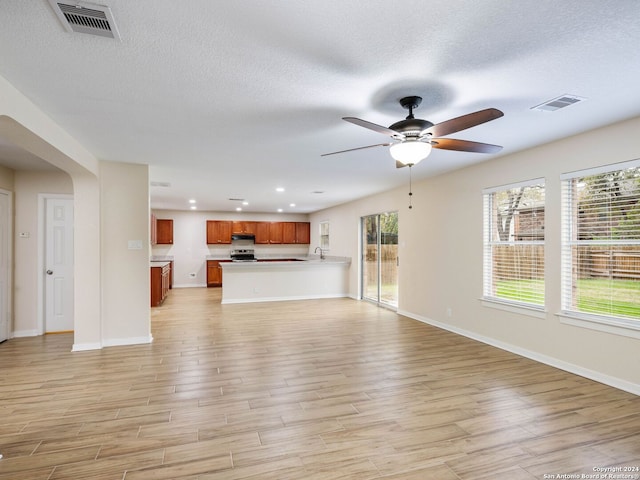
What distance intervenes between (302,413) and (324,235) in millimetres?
8164

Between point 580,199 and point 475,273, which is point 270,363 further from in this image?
point 580,199

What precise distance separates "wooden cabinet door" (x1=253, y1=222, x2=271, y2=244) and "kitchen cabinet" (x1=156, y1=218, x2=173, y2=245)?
101 inches

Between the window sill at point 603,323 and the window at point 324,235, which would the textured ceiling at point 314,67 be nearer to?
the window sill at point 603,323

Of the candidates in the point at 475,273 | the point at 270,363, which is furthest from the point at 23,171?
the point at 475,273

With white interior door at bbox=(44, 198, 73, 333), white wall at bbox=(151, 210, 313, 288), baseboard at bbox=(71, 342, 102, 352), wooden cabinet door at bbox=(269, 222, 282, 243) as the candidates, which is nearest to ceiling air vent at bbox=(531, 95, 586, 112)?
baseboard at bbox=(71, 342, 102, 352)

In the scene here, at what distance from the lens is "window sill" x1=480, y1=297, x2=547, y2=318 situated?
398cm

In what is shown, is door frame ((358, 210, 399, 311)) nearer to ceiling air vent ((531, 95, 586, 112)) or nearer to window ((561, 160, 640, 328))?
window ((561, 160, 640, 328))

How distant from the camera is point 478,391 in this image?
10.3 ft

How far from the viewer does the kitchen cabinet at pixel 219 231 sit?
1084 cm

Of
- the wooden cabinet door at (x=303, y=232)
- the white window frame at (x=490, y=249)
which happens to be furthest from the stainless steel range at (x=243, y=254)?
the white window frame at (x=490, y=249)

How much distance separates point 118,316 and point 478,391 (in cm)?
445

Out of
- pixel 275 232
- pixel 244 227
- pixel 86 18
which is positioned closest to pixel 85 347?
pixel 86 18

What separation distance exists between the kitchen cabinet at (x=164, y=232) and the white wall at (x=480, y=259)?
6269 millimetres

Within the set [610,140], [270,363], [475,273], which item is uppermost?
[610,140]
